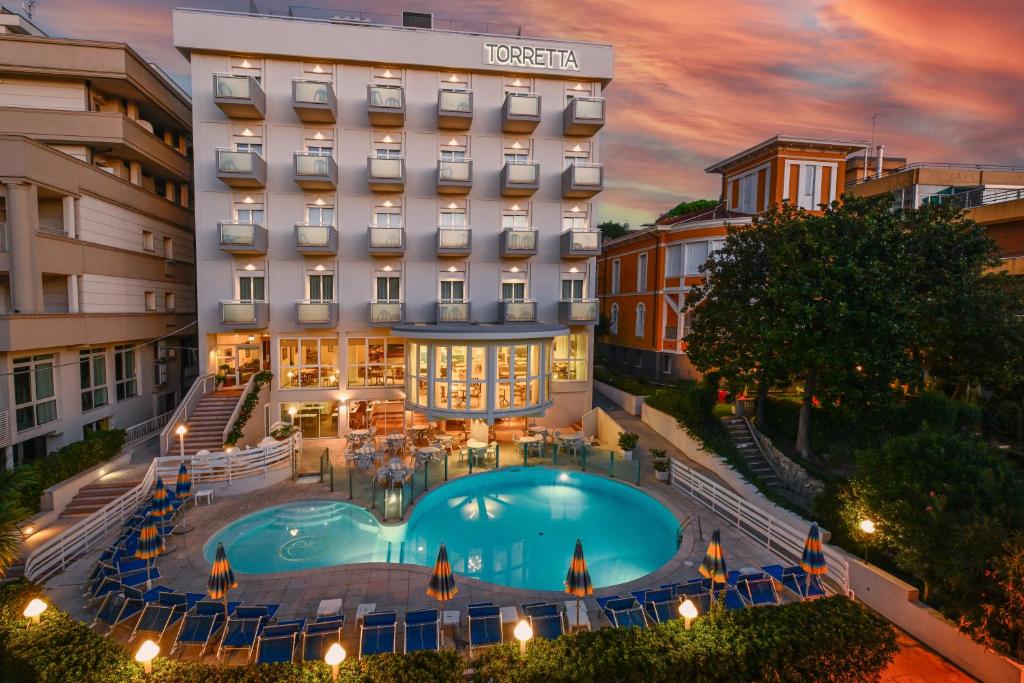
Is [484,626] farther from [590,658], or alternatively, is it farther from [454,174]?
[454,174]

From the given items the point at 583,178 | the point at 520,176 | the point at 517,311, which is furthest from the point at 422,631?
the point at 583,178

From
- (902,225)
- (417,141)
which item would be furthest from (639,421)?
(417,141)

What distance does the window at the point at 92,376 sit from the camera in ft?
60.1

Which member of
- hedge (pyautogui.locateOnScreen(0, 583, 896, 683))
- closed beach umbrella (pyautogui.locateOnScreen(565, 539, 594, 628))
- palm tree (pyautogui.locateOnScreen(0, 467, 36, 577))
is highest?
palm tree (pyautogui.locateOnScreen(0, 467, 36, 577))

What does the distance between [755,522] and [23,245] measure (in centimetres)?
2432

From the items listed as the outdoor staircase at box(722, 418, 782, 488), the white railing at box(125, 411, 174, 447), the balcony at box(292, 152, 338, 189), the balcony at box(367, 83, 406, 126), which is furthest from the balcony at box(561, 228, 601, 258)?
the white railing at box(125, 411, 174, 447)

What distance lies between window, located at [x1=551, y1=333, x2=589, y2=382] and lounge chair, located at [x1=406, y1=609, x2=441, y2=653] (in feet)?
53.6

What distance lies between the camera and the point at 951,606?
27.2 ft

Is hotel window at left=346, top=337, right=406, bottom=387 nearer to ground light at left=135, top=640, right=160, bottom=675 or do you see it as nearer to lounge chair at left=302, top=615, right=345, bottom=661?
lounge chair at left=302, top=615, right=345, bottom=661

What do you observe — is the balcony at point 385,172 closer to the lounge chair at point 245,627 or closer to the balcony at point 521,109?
the balcony at point 521,109

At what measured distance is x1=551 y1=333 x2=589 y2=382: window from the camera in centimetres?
2434

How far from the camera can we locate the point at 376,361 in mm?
23047

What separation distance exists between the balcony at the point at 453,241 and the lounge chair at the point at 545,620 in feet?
53.7

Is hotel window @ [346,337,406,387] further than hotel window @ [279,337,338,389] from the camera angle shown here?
Yes
